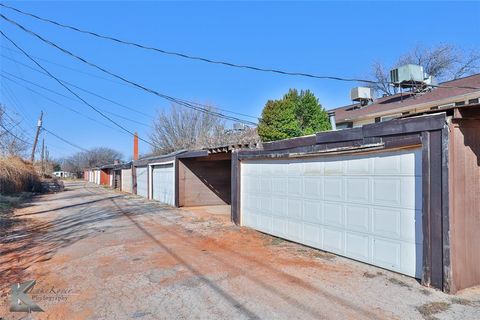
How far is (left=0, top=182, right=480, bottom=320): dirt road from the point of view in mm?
4652

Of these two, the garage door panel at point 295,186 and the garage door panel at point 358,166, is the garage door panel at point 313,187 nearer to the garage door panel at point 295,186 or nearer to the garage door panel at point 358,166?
the garage door panel at point 295,186

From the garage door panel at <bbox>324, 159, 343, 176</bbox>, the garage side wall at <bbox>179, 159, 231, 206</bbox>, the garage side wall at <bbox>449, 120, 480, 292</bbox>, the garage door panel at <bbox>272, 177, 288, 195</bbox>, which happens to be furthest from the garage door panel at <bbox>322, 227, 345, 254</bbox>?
the garage side wall at <bbox>179, 159, 231, 206</bbox>

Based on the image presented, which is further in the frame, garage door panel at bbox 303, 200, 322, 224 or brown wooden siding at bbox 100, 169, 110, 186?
brown wooden siding at bbox 100, 169, 110, 186

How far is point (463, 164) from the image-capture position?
545 cm

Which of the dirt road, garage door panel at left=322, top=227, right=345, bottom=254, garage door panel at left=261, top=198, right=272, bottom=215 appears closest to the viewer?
the dirt road

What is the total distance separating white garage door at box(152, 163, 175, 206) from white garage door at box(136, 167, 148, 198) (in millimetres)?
2133

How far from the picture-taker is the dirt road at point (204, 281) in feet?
15.3

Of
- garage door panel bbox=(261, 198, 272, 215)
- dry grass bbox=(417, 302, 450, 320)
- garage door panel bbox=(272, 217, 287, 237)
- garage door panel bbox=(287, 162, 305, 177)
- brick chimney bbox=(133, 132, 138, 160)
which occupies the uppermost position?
brick chimney bbox=(133, 132, 138, 160)

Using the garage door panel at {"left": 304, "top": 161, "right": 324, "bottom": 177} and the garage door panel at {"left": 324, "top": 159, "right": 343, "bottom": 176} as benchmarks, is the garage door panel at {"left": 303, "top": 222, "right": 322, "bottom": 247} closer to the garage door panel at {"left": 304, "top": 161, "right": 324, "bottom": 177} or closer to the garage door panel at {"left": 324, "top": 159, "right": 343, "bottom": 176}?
the garage door panel at {"left": 304, "top": 161, "right": 324, "bottom": 177}

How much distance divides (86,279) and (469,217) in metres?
6.20

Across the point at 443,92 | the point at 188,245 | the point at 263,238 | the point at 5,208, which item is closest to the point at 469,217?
the point at 263,238

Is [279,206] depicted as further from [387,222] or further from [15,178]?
[15,178]

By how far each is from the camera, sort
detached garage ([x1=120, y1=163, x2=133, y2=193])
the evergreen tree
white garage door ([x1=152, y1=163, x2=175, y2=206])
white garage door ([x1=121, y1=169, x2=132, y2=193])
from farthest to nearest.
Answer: white garage door ([x1=121, y1=169, x2=132, y2=193]) < detached garage ([x1=120, y1=163, x2=133, y2=193]) < the evergreen tree < white garage door ([x1=152, y1=163, x2=175, y2=206])

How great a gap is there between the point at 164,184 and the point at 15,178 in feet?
39.1
